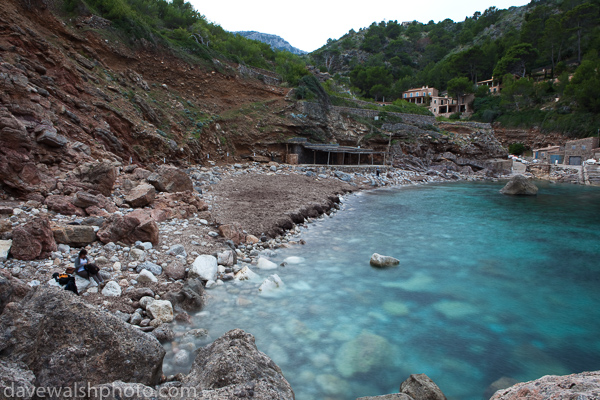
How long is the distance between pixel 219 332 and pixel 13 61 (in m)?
12.6

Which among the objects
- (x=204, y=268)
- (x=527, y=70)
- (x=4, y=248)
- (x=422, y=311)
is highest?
(x=527, y=70)

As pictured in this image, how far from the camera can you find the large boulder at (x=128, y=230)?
7.62 metres

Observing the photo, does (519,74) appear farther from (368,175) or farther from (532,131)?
(368,175)

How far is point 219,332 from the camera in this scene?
5883mm

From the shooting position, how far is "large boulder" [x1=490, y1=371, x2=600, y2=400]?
100 inches

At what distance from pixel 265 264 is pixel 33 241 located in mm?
5074

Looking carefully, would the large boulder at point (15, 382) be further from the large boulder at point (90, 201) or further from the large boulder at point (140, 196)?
the large boulder at point (140, 196)

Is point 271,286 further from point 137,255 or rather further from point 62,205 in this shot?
point 62,205

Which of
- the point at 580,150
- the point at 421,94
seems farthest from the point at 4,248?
the point at 421,94

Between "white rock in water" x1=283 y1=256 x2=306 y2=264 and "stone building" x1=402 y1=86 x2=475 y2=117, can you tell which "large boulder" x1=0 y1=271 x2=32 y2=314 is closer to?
"white rock in water" x1=283 y1=256 x2=306 y2=264

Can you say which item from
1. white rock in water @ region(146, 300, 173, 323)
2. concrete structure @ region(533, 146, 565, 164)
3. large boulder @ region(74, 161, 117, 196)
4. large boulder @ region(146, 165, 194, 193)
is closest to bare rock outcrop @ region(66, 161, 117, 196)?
large boulder @ region(74, 161, 117, 196)

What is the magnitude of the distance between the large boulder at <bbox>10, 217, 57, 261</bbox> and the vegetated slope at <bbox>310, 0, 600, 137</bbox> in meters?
56.8

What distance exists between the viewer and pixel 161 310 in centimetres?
588

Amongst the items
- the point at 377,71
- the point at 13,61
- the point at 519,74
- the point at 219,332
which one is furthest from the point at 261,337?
the point at 519,74
